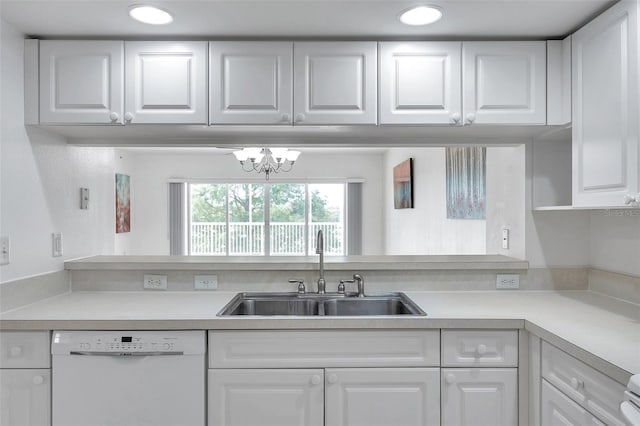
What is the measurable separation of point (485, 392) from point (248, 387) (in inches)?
36.6

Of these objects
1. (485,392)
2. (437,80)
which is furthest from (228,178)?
(485,392)

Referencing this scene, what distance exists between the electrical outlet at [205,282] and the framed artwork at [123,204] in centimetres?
411

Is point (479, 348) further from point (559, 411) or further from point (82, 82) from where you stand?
point (82, 82)

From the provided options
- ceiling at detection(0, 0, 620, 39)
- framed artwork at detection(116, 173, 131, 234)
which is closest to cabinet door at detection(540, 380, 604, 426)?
ceiling at detection(0, 0, 620, 39)

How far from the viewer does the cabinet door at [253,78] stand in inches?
72.9

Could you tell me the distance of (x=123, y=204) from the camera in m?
5.96

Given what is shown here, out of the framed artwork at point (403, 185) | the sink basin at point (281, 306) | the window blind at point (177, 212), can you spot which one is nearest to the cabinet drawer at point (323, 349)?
the sink basin at point (281, 306)

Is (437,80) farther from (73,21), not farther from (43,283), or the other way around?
(43,283)

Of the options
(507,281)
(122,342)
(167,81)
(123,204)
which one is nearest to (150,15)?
(167,81)

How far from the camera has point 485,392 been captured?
1.63 metres

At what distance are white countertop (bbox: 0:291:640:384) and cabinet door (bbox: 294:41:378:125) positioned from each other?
2.87ft

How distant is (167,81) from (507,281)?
1939 mm

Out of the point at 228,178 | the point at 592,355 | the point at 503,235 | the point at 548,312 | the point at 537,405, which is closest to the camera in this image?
the point at 592,355

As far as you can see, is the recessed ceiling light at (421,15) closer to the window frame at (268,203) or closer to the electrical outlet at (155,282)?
the electrical outlet at (155,282)
